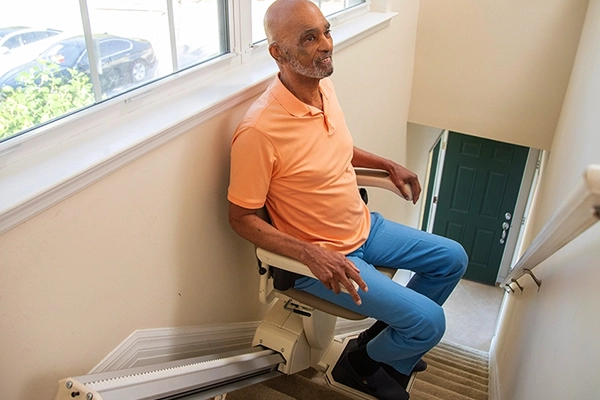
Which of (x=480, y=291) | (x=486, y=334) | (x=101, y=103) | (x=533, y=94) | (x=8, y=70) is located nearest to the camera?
(x=8, y=70)

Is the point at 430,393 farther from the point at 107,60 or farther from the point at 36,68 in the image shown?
the point at 36,68

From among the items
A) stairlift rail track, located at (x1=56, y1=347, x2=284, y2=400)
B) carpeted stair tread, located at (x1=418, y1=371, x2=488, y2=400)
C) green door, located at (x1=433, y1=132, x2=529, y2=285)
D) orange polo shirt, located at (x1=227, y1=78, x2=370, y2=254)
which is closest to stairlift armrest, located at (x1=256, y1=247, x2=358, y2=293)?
orange polo shirt, located at (x1=227, y1=78, x2=370, y2=254)

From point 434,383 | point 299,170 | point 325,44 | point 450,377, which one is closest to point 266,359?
point 299,170

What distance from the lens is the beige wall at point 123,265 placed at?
947 mm

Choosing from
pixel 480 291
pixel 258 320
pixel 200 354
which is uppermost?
pixel 200 354

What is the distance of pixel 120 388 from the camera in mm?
1031

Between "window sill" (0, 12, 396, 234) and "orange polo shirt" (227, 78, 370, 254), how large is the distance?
0.13 metres

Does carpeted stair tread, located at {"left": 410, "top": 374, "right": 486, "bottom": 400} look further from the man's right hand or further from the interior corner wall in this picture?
the interior corner wall

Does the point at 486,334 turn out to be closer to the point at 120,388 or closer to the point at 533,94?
the point at 533,94

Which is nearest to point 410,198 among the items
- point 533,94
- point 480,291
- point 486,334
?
point 533,94

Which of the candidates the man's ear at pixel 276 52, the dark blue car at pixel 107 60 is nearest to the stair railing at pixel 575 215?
the man's ear at pixel 276 52

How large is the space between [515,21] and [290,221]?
90.1 inches

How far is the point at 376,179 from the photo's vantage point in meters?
1.95

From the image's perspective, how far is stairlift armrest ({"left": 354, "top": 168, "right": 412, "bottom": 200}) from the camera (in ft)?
6.37
